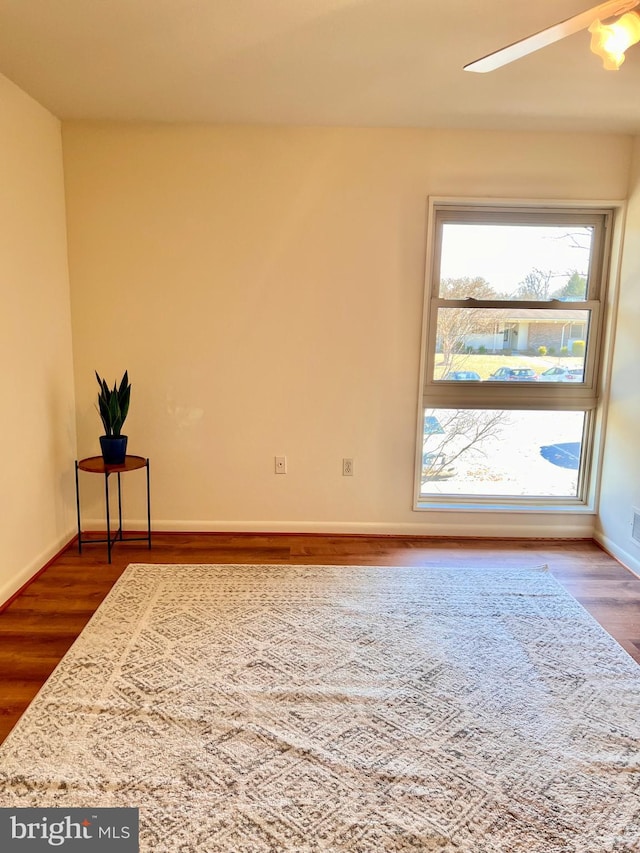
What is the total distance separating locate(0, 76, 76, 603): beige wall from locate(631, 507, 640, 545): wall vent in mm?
3187

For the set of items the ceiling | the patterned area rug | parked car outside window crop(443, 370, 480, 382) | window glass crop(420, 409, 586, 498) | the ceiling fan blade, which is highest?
the ceiling

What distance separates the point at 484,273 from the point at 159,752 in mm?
2866

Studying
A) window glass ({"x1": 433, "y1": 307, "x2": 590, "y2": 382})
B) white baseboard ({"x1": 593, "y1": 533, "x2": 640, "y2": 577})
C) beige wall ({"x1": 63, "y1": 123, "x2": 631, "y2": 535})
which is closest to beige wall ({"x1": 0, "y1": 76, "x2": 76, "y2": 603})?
beige wall ({"x1": 63, "y1": 123, "x2": 631, "y2": 535})

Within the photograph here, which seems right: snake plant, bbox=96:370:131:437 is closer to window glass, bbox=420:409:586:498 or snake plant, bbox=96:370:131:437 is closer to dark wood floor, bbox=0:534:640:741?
dark wood floor, bbox=0:534:640:741

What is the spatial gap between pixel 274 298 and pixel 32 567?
6.32 feet

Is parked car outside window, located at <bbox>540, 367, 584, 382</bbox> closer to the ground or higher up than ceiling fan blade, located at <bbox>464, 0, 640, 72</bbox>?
closer to the ground

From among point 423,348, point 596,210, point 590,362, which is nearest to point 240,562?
point 423,348

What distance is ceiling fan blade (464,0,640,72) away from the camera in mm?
1411

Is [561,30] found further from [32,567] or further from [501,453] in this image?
[32,567]

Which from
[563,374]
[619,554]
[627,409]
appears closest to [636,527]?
[619,554]

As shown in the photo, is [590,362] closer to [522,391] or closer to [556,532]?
[522,391]

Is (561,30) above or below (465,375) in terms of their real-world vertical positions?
above

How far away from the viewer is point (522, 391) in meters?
3.31

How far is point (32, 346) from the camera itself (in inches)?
108
